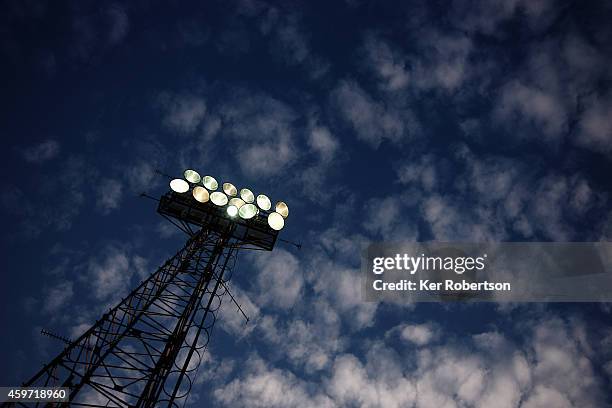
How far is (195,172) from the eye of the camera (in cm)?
1351

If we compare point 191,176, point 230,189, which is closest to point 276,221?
point 230,189

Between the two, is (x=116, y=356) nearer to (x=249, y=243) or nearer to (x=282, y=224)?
(x=249, y=243)

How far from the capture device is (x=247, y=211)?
13.0 m

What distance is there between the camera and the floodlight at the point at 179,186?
13133mm

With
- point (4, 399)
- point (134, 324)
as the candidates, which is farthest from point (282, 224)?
point (4, 399)

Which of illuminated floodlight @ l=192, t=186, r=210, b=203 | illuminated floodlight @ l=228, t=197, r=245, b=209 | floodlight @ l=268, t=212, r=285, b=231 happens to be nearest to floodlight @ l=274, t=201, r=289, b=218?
floodlight @ l=268, t=212, r=285, b=231

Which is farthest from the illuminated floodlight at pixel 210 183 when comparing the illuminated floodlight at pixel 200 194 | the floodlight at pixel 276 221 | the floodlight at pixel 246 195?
the floodlight at pixel 276 221

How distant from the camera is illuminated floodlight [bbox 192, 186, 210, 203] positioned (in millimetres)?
13070

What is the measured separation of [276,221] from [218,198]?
6.66 ft

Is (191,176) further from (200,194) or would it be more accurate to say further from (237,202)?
(237,202)

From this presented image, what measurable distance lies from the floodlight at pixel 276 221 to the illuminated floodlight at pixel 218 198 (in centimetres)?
158

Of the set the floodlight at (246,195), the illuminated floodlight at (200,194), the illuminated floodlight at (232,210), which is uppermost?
the floodlight at (246,195)

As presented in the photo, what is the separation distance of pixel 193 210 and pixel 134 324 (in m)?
3.98

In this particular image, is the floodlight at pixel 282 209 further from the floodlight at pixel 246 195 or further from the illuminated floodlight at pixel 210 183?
the illuminated floodlight at pixel 210 183
